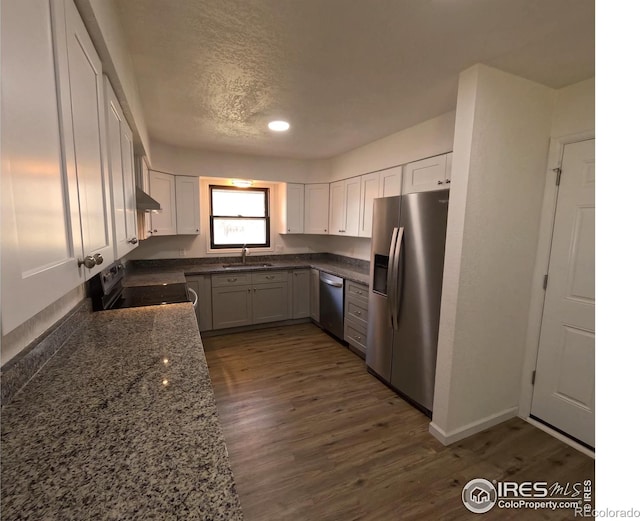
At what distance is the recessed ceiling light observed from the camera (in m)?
2.73

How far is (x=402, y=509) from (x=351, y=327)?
1962mm

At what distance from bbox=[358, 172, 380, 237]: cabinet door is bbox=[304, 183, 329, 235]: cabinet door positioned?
932mm

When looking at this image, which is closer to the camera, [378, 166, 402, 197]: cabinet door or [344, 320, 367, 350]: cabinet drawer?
[378, 166, 402, 197]: cabinet door

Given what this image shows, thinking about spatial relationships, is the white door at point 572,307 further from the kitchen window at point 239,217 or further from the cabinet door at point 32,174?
the kitchen window at point 239,217

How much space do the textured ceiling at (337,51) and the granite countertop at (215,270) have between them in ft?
5.39

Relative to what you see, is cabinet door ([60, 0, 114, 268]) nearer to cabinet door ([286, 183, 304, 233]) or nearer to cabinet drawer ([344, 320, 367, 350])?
cabinet drawer ([344, 320, 367, 350])

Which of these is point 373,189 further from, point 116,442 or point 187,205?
point 116,442

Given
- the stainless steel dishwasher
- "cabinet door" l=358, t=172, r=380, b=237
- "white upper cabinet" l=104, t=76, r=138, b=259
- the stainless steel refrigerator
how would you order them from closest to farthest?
"white upper cabinet" l=104, t=76, r=138, b=259 → the stainless steel refrigerator → "cabinet door" l=358, t=172, r=380, b=237 → the stainless steel dishwasher

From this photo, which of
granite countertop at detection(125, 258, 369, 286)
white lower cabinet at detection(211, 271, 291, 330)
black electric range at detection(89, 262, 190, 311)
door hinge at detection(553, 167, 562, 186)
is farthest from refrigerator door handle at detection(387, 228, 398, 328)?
white lower cabinet at detection(211, 271, 291, 330)

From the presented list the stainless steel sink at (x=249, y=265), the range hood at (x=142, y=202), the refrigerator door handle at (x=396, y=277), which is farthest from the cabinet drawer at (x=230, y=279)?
the refrigerator door handle at (x=396, y=277)

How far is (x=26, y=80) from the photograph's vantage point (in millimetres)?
550

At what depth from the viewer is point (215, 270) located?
147 inches

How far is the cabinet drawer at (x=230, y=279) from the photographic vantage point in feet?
12.4
